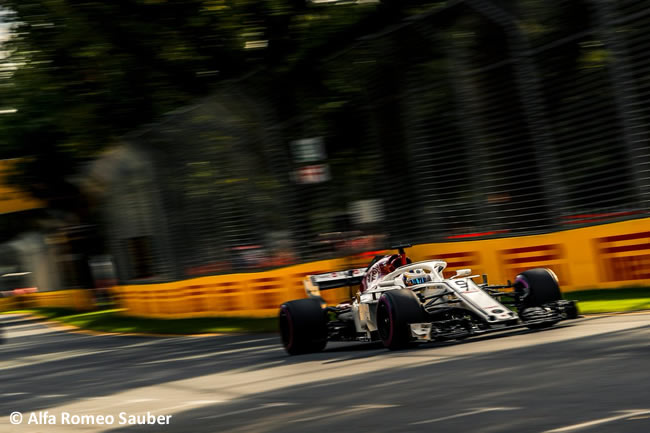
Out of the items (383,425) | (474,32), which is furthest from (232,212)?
(383,425)

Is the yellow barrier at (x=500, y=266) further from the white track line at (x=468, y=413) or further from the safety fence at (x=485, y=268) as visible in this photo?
the white track line at (x=468, y=413)

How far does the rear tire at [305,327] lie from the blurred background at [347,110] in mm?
4863

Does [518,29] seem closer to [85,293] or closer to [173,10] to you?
[173,10]

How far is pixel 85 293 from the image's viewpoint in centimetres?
3575

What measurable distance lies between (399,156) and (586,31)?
4.57 metres

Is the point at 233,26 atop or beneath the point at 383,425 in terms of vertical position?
atop

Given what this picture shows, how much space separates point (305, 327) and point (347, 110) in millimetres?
7871

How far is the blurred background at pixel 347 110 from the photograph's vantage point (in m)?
14.5

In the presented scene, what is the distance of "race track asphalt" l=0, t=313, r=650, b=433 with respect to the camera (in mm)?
6090

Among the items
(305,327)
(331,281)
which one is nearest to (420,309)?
(305,327)

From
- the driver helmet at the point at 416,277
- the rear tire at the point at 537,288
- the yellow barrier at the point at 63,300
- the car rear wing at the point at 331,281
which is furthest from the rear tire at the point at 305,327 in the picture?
the yellow barrier at the point at 63,300

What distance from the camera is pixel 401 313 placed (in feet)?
32.8

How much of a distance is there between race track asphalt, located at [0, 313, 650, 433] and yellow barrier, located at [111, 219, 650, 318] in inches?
120

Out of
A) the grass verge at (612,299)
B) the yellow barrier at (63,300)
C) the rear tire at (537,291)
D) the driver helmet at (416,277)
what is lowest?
the grass verge at (612,299)
